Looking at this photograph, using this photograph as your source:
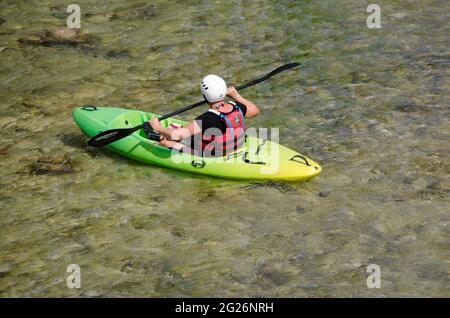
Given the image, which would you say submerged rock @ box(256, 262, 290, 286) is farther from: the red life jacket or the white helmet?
the white helmet

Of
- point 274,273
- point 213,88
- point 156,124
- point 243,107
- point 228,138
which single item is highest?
point 213,88

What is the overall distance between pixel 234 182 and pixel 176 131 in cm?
85

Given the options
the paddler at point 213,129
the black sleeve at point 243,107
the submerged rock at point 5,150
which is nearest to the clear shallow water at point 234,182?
the submerged rock at point 5,150

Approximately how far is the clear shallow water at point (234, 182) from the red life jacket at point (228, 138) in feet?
1.38

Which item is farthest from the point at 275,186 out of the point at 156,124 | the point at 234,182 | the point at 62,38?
the point at 62,38

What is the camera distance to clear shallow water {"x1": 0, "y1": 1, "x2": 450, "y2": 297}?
7.80 metres

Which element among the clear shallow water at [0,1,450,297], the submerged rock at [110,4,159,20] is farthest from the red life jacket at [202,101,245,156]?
the submerged rock at [110,4,159,20]

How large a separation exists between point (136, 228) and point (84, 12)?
6.79 m

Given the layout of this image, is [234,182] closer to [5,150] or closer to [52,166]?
[52,166]

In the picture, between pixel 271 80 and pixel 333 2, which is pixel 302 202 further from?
pixel 333 2

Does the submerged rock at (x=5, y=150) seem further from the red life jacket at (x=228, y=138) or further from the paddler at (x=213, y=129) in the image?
the red life jacket at (x=228, y=138)

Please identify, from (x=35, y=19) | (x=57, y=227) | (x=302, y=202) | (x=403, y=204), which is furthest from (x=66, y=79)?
(x=403, y=204)

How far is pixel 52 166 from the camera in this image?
9859 millimetres
